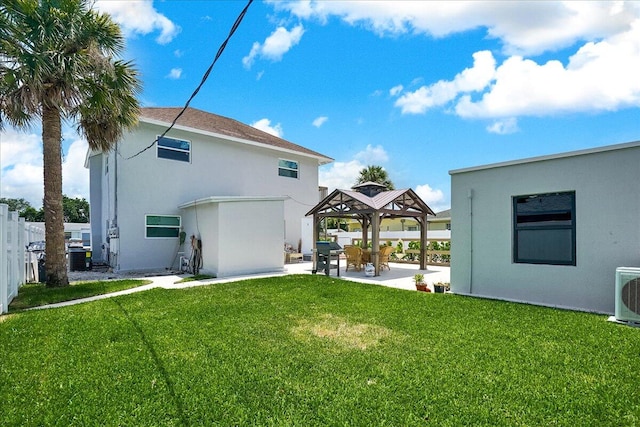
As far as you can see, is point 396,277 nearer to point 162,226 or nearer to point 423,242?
point 423,242

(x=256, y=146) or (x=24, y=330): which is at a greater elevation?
(x=256, y=146)

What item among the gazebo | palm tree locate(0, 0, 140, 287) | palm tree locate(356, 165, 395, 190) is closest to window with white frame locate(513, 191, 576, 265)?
the gazebo

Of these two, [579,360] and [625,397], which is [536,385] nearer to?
[625,397]

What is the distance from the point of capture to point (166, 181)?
14.8 metres

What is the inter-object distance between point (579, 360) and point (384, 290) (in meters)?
5.14

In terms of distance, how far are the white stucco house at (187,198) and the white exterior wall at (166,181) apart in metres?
0.04

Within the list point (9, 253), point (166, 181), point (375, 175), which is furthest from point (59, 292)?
point (375, 175)

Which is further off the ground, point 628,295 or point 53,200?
point 53,200

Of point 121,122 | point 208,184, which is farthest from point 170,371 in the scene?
point 208,184

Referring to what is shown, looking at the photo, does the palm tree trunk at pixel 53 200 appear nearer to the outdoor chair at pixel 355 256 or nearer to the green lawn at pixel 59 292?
the green lawn at pixel 59 292

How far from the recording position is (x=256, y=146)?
17703 mm

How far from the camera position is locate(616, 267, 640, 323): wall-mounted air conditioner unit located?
5855 mm

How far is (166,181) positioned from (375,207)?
29.4 feet

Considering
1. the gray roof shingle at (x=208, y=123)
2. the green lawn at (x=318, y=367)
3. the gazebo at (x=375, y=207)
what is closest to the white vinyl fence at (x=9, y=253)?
the green lawn at (x=318, y=367)
